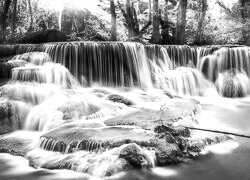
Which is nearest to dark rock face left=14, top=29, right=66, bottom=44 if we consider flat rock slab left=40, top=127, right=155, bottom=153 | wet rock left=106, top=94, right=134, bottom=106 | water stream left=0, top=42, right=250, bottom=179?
water stream left=0, top=42, right=250, bottom=179

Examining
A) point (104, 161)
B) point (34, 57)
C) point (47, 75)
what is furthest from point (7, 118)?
point (34, 57)

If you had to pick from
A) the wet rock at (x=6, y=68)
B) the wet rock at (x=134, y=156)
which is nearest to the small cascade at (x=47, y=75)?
the wet rock at (x=6, y=68)

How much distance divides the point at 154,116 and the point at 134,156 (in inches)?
89.9

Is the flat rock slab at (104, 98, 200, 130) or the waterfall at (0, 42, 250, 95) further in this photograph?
the waterfall at (0, 42, 250, 95)

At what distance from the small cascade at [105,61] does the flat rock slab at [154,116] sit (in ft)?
14.6

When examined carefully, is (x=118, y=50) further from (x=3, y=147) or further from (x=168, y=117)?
(x=3, y=147)

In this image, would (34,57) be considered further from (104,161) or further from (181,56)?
(104,161)

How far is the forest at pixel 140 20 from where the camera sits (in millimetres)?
18500

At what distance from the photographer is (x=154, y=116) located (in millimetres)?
7102

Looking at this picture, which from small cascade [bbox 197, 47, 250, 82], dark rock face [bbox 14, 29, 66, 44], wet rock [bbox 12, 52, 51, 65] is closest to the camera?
wet rock [bbox 12, 52, 51, 65]

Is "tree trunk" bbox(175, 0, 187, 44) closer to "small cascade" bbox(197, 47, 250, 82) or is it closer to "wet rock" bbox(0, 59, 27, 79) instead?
"small cascade" bbox(197, 47, 250, 82)

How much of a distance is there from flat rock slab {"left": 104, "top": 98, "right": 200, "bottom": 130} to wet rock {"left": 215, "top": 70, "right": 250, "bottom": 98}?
455 centimetres

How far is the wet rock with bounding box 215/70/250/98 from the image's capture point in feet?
40.6

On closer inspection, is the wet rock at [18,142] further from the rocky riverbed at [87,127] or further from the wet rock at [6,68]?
the wet rock at [6,68]
